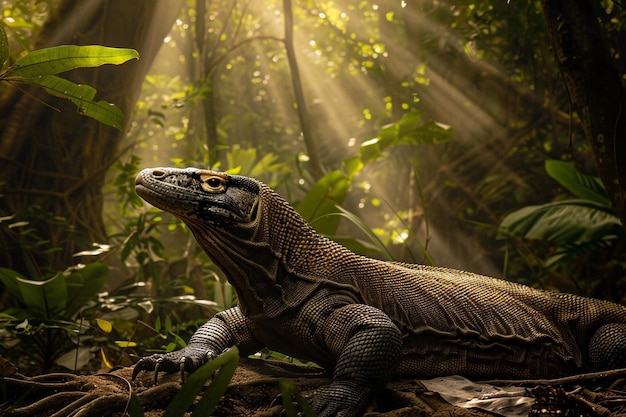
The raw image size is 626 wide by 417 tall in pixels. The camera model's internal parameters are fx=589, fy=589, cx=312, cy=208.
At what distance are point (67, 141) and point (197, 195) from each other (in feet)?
12.2

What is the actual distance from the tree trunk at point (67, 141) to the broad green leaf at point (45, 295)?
1.15 metres

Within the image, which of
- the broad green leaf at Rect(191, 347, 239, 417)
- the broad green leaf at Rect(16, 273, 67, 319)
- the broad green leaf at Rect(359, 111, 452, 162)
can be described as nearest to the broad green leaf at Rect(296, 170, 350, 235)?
the broad green leaf at Rect(359, 111, 452, 162)

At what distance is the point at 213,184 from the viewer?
3162 millimetres

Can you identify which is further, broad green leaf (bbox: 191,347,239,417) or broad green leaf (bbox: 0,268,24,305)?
broad green leaf (bbox: 0,268,24,305)

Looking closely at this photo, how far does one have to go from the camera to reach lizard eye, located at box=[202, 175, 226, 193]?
313cm

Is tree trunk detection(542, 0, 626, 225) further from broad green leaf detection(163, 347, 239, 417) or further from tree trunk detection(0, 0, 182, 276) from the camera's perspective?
tree trunk detection(0, 0, 182, 276)

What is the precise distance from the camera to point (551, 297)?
4051mm

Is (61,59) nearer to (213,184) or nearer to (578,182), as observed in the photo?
(213,184)

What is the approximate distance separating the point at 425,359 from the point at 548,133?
21.7 feet

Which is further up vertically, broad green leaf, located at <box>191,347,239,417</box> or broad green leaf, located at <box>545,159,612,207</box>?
broad green leaf, located at <box>545,159,612,207</box>

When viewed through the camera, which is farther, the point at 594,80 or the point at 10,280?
the point at 10,280

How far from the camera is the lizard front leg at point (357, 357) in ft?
9.04

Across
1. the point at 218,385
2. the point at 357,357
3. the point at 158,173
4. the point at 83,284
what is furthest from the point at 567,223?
the point at 218,385

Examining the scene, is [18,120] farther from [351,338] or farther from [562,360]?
[562,360]
